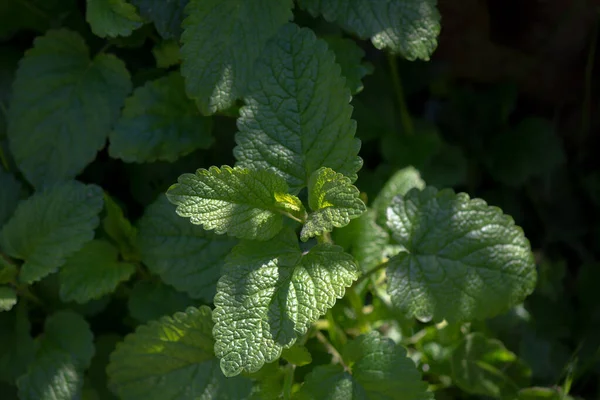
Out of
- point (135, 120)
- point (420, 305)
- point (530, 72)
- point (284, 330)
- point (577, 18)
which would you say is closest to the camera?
point (284, 330)

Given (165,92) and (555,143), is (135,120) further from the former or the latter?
(555,143)

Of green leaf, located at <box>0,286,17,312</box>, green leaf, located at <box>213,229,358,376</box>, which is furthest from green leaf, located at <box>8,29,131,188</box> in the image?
green leaf, located at <box>213,229,358,376</box>

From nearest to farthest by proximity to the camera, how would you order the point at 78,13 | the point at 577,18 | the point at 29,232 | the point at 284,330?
the point at 284,330 < the point at 29,232 < the point at 78,13 < the point at 577,18

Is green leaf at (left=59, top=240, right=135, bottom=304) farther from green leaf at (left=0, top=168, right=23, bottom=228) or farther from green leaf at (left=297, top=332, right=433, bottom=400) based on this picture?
green leaf at (left=297, top=332, right=433, bottom=400)

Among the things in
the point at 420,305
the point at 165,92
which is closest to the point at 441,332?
the point at 420,305

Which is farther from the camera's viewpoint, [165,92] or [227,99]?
[165,92]

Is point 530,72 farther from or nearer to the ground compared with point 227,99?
farther from the ground

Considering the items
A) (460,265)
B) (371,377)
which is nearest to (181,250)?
(371,377)
